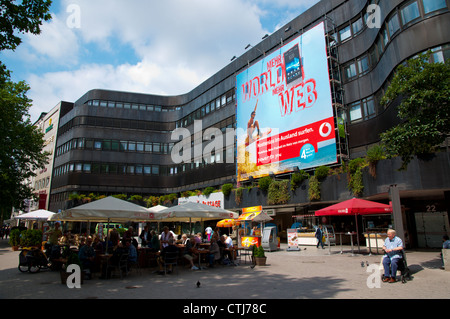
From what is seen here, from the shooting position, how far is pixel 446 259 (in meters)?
10.9

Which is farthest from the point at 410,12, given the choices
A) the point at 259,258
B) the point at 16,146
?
the point at 16,146

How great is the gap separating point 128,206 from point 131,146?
36.4 m

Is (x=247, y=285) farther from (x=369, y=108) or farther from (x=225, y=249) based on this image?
(x=369, y=108)

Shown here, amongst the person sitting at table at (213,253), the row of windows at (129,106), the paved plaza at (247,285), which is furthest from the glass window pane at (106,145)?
the person sitting at table at (213,253)

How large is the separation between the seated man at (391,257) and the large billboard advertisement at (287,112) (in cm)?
1447

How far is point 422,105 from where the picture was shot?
36.2ft

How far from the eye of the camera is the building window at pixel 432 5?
56.1ft

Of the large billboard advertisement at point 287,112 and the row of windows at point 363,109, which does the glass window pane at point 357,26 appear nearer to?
the large billboard advertisement at point 287,112

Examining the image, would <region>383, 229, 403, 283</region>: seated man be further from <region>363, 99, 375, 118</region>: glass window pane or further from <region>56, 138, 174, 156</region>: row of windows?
<region>56, 138, 174, 156</region>: row of windows

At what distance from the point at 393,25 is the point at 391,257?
15.9 meters

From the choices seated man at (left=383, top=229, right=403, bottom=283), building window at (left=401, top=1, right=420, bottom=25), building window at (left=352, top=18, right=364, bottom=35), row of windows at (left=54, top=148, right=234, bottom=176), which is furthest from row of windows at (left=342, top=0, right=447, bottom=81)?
row of windows at (left=54, top=148, right=234, bottom=176)

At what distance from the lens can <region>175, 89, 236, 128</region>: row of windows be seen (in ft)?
127

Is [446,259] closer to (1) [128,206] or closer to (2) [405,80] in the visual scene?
(2) [405,80]
